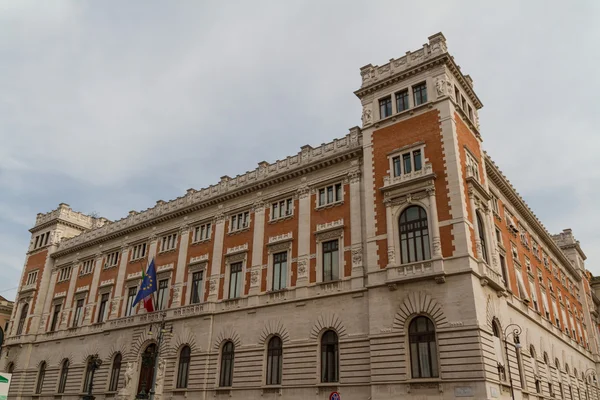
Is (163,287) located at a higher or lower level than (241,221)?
lower

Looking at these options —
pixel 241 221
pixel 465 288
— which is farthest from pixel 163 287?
pixel 465 288

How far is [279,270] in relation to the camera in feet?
115

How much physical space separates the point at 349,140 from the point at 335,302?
11.7m

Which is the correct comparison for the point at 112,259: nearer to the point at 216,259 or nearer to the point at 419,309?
the point at 216,259

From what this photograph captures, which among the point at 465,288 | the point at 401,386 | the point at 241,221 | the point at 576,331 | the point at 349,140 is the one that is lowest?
the point at 401,386

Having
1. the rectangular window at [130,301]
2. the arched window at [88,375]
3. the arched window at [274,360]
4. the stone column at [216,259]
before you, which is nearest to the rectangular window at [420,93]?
the stone column at [216,259]

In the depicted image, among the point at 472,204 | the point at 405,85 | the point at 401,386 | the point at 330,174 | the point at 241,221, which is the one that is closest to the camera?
the point at 401,386

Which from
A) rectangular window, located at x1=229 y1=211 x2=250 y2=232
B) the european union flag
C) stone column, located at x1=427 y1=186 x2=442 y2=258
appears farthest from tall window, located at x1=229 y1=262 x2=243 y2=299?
stone column, located at x1=427 y1=186 x2=442 y2=258

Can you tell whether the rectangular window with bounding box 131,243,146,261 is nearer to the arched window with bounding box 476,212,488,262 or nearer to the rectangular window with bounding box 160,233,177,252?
the rectangular window with bounding box 160,233,177,252

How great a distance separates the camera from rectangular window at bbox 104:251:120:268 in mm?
48031

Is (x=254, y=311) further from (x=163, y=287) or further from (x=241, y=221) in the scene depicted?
(x=163, y=287)

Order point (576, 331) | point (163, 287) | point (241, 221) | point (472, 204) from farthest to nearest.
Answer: point (576, 331) → point (163, 287) → point (241, 221) → point (472, 204)

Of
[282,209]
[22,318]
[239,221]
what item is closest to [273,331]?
[282,209]

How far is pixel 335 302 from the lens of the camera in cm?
3097
